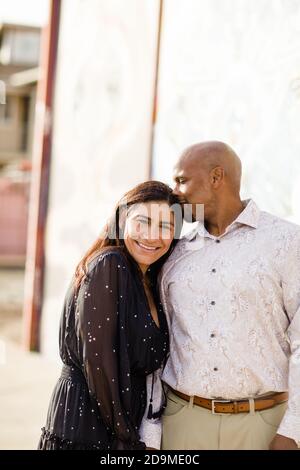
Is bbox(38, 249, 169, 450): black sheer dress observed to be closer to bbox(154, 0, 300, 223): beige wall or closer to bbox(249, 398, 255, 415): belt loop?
bbox(249, 398, 255, 415): belt loop

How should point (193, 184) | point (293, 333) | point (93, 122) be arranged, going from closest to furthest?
1. point (293, 333)
2. point (193, 184)
3. point (93, 122)

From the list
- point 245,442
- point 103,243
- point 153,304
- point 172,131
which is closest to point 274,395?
point 245,442

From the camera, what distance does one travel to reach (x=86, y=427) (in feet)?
7.42

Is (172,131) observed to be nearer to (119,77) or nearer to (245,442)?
(119,77)

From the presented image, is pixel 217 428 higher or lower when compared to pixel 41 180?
lower

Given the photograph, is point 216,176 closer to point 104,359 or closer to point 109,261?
point 109,261

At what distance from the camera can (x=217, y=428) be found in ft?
7.81

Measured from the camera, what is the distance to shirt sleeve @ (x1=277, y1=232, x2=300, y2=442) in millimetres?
2234

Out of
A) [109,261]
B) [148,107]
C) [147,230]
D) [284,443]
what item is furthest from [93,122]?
[284,443]

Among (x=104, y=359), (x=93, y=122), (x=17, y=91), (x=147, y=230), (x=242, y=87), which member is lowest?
(x=104, y=359)

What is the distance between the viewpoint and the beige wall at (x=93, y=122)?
17.6ft

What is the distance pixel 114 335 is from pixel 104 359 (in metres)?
0.09

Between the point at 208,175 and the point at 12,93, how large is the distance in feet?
81.8

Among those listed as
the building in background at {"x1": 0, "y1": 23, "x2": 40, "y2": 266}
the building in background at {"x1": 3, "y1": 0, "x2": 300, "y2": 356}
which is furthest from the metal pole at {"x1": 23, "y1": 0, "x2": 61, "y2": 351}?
the building in background at {"x1": 0, "y1": 23, "x2": 40, "y2": 266}
